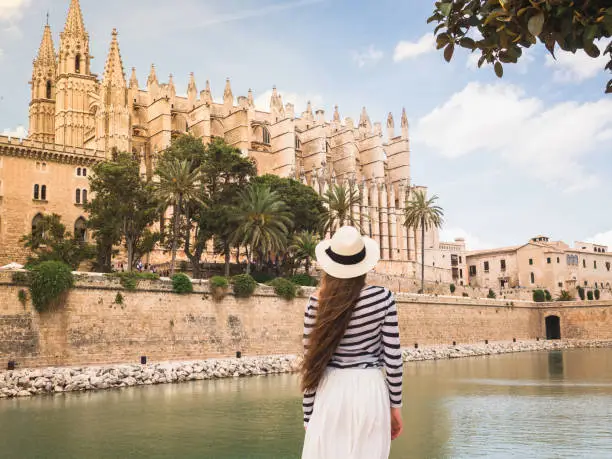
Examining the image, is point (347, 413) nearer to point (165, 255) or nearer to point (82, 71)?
point (165, 255)

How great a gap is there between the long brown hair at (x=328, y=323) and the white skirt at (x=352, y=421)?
131 millimetres

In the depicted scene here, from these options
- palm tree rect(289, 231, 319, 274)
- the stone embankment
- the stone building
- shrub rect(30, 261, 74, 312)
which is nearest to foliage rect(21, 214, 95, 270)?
palm tree rect(289, 231, 319, 274)

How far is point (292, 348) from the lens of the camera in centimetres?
3275

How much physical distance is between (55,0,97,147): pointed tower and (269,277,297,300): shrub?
93.9 feet

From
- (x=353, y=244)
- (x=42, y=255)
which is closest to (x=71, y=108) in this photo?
(x=42, y=255)

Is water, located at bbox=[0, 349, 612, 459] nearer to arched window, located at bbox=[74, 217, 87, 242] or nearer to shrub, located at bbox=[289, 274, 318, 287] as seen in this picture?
shrub, located at bbox=[289, 274, 318, 287]

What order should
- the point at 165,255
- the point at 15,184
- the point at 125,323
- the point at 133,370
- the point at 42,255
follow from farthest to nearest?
the point at 165,255 → the point at 15,184 → the point at 42,255 → the point at 125,323 → the point at 133,370

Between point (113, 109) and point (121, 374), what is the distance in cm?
2989

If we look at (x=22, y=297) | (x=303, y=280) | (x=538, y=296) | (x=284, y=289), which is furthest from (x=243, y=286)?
(x=538, y=296)

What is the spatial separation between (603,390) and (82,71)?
4710cm

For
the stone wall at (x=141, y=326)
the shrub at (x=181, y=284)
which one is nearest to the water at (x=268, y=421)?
the stone wall at (x=141, y=326)

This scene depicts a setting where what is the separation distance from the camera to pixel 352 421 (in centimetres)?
419

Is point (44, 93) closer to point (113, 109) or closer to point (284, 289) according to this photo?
point (113, 109)

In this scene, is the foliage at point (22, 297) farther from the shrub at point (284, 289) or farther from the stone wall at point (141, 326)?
the shrub at point (284, 289)
